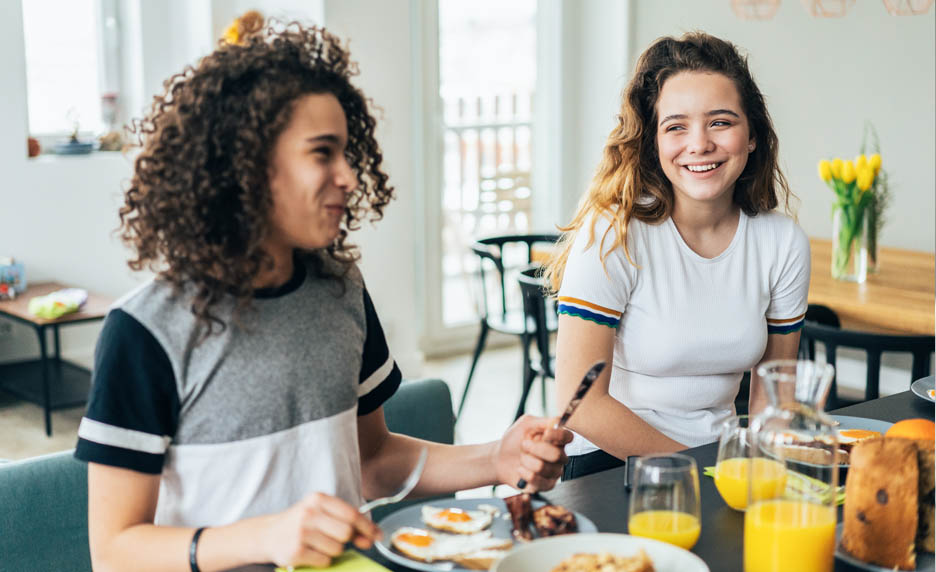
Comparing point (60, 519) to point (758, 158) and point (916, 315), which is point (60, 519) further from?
point (916, 315)

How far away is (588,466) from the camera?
1.81 metres

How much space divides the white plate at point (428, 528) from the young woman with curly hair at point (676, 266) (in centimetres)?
51

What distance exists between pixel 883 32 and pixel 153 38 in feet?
10.2

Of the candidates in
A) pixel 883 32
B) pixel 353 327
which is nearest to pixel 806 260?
pixel 353 327

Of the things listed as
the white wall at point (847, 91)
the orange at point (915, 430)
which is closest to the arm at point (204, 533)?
the orange at point (915, 430)

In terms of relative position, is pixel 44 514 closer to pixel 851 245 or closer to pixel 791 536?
pixel 791 536

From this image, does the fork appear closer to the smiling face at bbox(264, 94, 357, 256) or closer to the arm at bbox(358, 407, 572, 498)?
the arm at bbox(358, 407, 572, 498)

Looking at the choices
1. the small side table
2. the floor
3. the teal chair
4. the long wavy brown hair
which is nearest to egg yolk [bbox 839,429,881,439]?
the long wavy brown hair

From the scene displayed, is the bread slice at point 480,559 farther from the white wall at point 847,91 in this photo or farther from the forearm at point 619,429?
the white wall at point 847,91

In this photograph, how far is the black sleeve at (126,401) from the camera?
3.65 ft

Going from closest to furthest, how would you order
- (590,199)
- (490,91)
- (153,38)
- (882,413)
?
1. (882,413)
2. (590,199)
3. (153,38)
4. (490,91)

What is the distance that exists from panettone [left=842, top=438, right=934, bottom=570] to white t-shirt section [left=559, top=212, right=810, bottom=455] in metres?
0.60

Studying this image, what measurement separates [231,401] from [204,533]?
14 cm

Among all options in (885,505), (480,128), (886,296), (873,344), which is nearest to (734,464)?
(885,505)
